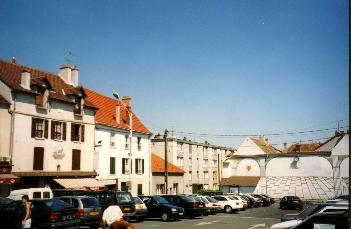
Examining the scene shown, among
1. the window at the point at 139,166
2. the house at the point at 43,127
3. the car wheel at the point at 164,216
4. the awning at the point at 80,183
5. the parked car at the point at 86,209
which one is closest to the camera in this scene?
the parked car at the point at 86,209

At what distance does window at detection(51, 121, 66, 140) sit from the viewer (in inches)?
1345

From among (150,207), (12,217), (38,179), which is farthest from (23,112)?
(12,217)

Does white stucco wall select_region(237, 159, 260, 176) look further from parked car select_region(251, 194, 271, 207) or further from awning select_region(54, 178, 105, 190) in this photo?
awning select_region(54, 178, 105, 190)

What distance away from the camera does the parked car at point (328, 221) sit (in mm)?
8734

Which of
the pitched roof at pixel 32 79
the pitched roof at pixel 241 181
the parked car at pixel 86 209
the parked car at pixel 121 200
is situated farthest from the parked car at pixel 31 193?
the pitched roof at pixel 241 181

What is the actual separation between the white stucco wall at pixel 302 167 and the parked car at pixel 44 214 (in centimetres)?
4785

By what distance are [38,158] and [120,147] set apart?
12.2 m

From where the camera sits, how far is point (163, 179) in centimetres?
5275

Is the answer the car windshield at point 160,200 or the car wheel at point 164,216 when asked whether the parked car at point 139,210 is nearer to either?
the car wheel at point 164,216

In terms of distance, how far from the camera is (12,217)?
17.4m

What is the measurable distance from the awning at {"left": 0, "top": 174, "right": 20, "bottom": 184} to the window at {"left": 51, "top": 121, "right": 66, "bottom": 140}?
19.8 feet

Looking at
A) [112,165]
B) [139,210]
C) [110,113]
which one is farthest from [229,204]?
[110,113]

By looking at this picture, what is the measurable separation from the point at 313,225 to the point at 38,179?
89.4 ft

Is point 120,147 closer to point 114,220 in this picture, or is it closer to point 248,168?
point 248,168
